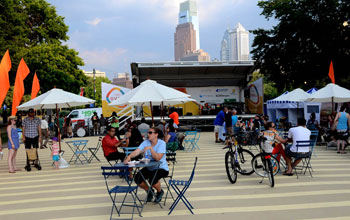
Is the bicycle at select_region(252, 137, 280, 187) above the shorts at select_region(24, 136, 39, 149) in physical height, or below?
below

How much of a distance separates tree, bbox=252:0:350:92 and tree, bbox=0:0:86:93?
17651 millimetres

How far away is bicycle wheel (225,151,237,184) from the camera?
695cm

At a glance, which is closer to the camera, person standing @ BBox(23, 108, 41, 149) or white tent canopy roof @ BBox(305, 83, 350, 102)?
person standing @ BBox(23, 108, 41, 149)

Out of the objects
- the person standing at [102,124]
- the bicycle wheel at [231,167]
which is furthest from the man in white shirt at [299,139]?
the person standing at [102,124]

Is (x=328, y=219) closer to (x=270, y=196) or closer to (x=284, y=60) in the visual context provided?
(x=270, y=196)

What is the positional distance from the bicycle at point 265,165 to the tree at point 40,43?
88.9 ft

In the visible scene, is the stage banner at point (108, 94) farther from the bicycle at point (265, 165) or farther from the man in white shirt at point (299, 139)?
the man in white shirt at point (299, 139)

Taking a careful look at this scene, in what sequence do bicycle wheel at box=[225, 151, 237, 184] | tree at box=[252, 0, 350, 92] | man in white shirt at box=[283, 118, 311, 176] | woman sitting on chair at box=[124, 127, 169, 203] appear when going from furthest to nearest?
tree at box=[252, 0, 350, 92] < man in white shirt at box=[283, 118, 311, 176] < bicycle wheel at box=[225, 151, 237, 184] < woman sitting on chair at box=[124, 127, 169, 203]

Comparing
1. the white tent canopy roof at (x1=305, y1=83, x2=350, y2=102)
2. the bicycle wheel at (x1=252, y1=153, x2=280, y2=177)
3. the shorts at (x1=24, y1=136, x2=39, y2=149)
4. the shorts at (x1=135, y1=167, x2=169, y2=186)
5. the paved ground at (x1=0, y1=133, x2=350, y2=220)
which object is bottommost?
the paved ground at (x1=0, y1=133, x2=350, y2=220)

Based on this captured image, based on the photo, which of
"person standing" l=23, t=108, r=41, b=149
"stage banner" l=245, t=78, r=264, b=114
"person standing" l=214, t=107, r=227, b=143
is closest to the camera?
"person standing" l=23, t=108, r=41, b=149

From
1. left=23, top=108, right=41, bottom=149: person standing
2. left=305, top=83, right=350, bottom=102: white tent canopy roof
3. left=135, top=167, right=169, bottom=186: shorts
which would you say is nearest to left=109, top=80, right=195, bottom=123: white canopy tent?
left=23, top=108, right=41, bottom=149: person standing

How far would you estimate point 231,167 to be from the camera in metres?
7.12

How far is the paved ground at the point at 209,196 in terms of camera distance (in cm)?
509

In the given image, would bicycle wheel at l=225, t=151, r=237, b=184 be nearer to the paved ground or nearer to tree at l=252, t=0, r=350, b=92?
the paved ground
